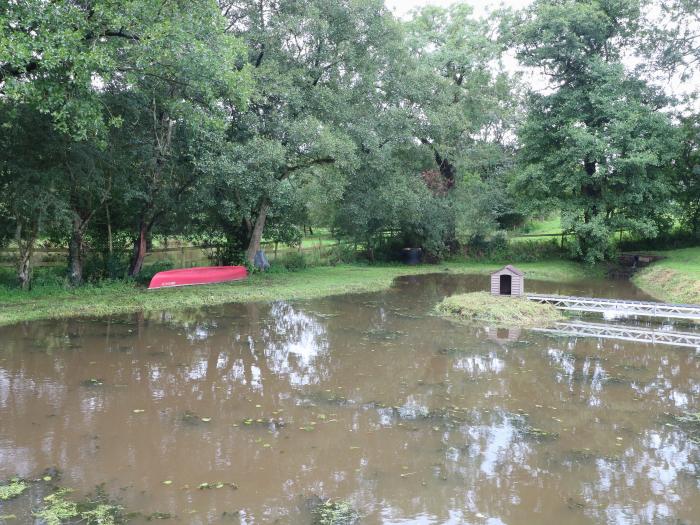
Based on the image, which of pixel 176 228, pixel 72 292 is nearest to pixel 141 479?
pixel 72 292

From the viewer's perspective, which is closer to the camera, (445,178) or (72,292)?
(72,292)

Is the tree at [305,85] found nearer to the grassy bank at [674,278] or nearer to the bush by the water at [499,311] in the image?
the bush by the water at [499,311]

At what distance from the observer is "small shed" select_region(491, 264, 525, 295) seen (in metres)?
14.4

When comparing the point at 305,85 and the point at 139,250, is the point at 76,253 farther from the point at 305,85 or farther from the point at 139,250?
the point at 305,85

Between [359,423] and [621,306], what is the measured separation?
9.37 metres

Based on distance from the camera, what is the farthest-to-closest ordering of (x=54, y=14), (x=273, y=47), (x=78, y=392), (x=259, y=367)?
(x=273, y=47) → (x=54, y=14) → (x=259, y=367) → (x=78, y=392)

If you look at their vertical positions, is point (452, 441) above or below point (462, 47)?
below

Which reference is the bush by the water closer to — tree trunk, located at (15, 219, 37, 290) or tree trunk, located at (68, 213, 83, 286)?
tree trunk, located at (68, 213, 83, 286)

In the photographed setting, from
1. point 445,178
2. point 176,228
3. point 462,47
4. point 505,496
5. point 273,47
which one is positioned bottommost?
point 505,496

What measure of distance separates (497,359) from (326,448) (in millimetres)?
4745

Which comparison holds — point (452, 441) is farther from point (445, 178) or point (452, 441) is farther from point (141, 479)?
point (445, 178)

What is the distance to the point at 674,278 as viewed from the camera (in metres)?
18.2

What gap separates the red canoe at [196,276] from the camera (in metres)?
16.8

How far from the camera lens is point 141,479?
5.17 m
